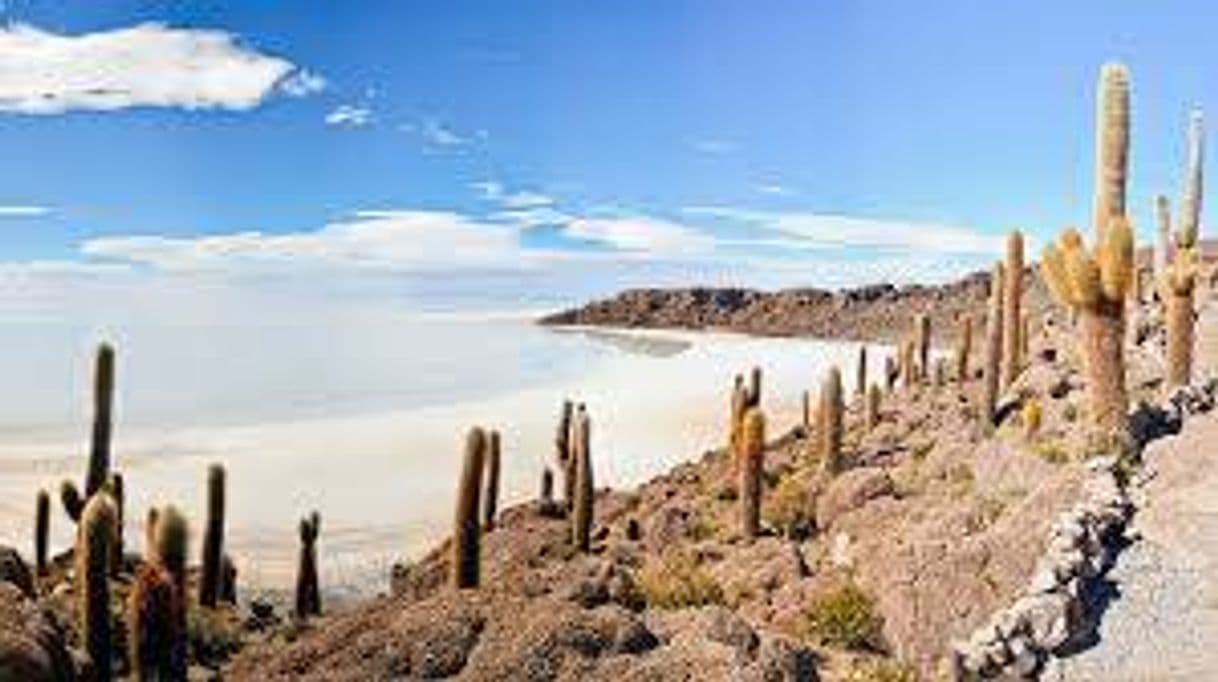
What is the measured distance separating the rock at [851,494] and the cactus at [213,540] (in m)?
8.00

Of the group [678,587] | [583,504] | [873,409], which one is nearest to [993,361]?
[873,409]

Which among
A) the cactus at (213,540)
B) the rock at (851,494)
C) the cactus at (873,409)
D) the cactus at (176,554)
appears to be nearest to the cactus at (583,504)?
the rock at (851,494)

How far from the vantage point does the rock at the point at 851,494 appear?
25469 mm

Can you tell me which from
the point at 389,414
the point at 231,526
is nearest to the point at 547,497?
the point at 231,526

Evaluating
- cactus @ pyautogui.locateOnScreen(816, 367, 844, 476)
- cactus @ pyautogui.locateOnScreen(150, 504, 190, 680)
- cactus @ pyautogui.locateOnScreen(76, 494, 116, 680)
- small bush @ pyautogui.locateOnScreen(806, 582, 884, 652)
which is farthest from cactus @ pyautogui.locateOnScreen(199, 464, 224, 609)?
cactus @ pyautogui.locateOnScreen(816, 367, 844, 476)

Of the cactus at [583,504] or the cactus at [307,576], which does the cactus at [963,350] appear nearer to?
the cactus at [583,504]

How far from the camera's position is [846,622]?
19359 mm

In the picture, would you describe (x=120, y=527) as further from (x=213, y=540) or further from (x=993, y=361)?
(x=993, y=361)

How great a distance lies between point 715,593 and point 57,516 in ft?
69.8

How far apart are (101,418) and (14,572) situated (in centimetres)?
396

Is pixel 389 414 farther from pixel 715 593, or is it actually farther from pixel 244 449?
pixel 715 593

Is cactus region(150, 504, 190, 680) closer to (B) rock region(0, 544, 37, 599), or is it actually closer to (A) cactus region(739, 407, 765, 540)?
(B) rock region(0, 544, 37, 599)

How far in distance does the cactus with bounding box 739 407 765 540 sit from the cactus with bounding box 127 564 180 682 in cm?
1023

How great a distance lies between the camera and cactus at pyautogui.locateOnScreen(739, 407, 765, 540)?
25.6m
